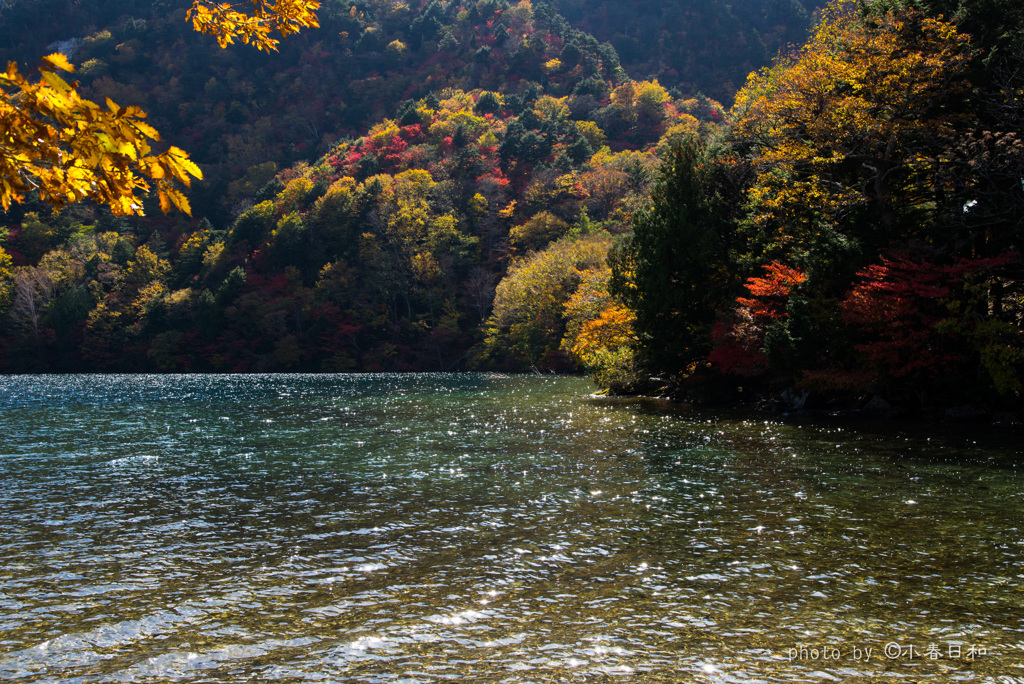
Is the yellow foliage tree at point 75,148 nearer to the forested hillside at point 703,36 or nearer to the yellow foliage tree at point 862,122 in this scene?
the yellow foliage tree at point 862,122

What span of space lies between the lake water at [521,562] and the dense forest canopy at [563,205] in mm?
8940

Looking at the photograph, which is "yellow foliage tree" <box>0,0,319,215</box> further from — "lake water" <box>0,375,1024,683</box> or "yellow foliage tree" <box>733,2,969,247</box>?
"yellow foliage tree" <box>733,2,969,247</box>

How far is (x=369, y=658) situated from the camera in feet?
25.2

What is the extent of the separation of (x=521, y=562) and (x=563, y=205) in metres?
80.2

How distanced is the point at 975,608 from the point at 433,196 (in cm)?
9311

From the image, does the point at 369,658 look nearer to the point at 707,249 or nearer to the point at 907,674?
the point at 907,674

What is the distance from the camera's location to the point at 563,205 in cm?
8769

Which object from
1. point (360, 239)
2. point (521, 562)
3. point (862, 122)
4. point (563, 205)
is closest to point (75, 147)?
point (521, 562)

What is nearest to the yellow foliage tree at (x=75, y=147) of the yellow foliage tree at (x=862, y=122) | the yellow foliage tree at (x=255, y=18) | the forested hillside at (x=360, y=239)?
the yellow foliage tree at (x=255, y=18)

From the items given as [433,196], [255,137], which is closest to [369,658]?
[433,196]

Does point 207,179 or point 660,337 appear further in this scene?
point 207,179

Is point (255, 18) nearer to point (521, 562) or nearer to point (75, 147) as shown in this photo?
point (75, 147)

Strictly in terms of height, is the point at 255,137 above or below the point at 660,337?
above

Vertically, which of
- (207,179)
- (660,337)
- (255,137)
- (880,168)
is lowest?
(660,337)
